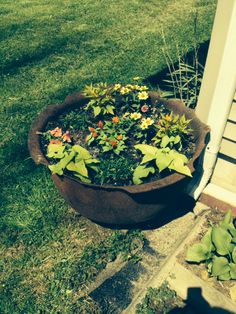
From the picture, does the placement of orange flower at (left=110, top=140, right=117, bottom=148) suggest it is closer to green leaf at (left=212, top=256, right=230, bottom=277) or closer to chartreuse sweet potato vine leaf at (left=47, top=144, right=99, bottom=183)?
chartreuse sweet potato vine leaf at (left=47, top=144, right=99, bottom=183)

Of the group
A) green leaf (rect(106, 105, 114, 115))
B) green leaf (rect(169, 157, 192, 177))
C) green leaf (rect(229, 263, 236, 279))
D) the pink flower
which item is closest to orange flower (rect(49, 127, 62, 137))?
green leaf (rect(106, 105, 114, 115))

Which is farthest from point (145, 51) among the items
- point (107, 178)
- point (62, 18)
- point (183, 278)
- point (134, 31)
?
point (183, 278)

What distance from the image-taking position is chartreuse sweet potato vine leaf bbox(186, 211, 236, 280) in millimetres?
2590

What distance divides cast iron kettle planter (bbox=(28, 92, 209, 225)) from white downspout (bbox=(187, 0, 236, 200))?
0.44 feet

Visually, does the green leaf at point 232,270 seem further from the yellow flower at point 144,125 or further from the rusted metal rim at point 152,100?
the yellow flower at point 144,125

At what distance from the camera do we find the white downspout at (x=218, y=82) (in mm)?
2453

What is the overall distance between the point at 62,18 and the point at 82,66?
237 centimetres

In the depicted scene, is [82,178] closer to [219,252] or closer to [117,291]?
[117,291]

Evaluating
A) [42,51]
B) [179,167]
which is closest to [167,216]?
[179,167]

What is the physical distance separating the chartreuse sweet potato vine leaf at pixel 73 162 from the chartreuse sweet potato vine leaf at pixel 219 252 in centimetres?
102

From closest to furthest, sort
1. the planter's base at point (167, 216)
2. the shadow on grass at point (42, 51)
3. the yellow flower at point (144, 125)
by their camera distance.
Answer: the yellow flower at point (144, 125), the planter's base at point (167, 216), the shadow on grass at point (42, 51)

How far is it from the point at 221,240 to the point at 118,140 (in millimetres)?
1189

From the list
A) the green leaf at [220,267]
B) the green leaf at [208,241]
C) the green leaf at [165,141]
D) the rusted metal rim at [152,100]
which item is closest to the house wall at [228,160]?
the rusted metal rim at [152,100]

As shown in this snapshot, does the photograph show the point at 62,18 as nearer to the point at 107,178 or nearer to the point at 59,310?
the point at 107,178
